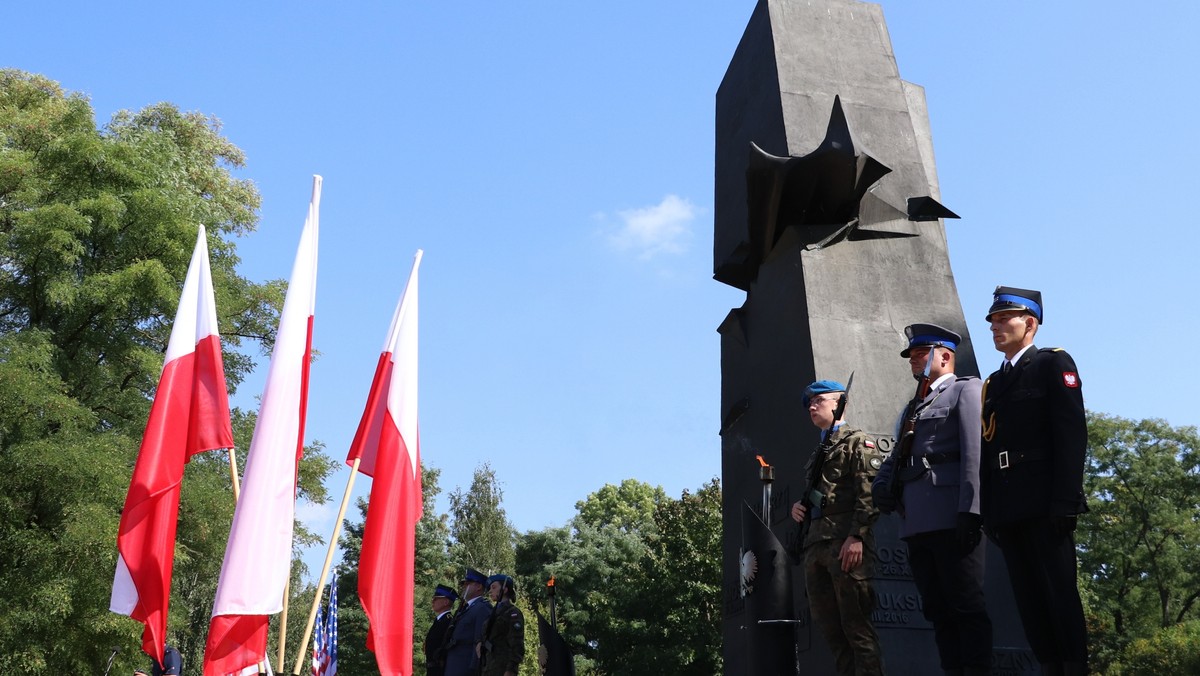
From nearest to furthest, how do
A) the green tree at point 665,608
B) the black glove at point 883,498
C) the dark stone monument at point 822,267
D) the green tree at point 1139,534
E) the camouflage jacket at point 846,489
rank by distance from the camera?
1. the black glove at point 883,498
2. the camouflage jacket at point 846,489
3. the dark stone monument at point 822,267
4. the green tree at point 665,608
5. the green tree at point 1139,534

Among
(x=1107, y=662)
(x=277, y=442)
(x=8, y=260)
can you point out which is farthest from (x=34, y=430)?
(x=1107, y=662)

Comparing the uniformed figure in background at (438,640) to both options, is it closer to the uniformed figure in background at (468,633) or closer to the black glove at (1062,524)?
the uniformed figure in background at (468,633)

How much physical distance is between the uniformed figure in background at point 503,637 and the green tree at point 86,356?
684cm

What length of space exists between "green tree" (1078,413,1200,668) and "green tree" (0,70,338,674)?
24.8 metres

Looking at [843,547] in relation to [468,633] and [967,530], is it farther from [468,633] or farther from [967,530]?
[468,633]

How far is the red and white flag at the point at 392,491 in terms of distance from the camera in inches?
215

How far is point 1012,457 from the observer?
4.26 m

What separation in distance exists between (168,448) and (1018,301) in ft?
14.3

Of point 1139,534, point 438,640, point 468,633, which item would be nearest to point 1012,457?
point 468,633

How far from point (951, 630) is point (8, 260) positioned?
52.7ft

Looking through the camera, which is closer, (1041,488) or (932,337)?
(1041,488)

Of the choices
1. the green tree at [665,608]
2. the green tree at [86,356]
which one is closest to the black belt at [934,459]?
the green tree at [86,356]

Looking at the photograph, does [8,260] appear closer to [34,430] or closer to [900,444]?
[34,430]

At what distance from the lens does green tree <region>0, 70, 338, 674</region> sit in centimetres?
1409
